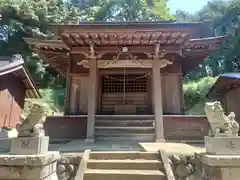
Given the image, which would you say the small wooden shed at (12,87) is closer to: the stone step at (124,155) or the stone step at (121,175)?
the stone step at (124,155)

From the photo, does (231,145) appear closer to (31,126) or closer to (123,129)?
(31,126)

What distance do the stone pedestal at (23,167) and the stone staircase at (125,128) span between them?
4.03 metres

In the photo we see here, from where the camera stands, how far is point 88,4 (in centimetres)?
3038

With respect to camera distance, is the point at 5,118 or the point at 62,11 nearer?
the point at 5,118

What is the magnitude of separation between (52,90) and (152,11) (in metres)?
14.1

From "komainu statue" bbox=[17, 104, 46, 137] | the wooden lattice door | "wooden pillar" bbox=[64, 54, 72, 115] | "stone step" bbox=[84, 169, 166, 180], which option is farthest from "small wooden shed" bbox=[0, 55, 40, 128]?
"stone step" bbox=[84, 169, 166, 180]

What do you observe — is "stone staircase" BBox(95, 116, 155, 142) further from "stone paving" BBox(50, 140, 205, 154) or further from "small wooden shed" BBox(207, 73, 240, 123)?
"small wooden shed" BBox(207, 73, 240, 123)

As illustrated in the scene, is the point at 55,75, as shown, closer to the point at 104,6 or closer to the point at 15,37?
the point at 15,37

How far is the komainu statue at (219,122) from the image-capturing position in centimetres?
367

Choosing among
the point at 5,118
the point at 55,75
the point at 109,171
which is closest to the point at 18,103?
the point at 5,118

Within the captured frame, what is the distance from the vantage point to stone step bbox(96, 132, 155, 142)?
24.3ft

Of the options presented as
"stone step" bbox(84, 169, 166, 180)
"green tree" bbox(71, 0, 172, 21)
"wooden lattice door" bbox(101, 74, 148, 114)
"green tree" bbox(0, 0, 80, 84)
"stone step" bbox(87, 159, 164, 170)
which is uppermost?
"green tree" bbox(71, 0, 172, 21)

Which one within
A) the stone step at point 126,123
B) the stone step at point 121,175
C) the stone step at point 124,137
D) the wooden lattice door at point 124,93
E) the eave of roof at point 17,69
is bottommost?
the stone step at point 121,175

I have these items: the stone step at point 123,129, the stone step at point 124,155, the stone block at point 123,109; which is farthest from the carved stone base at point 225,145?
the stone block at point 123,109
